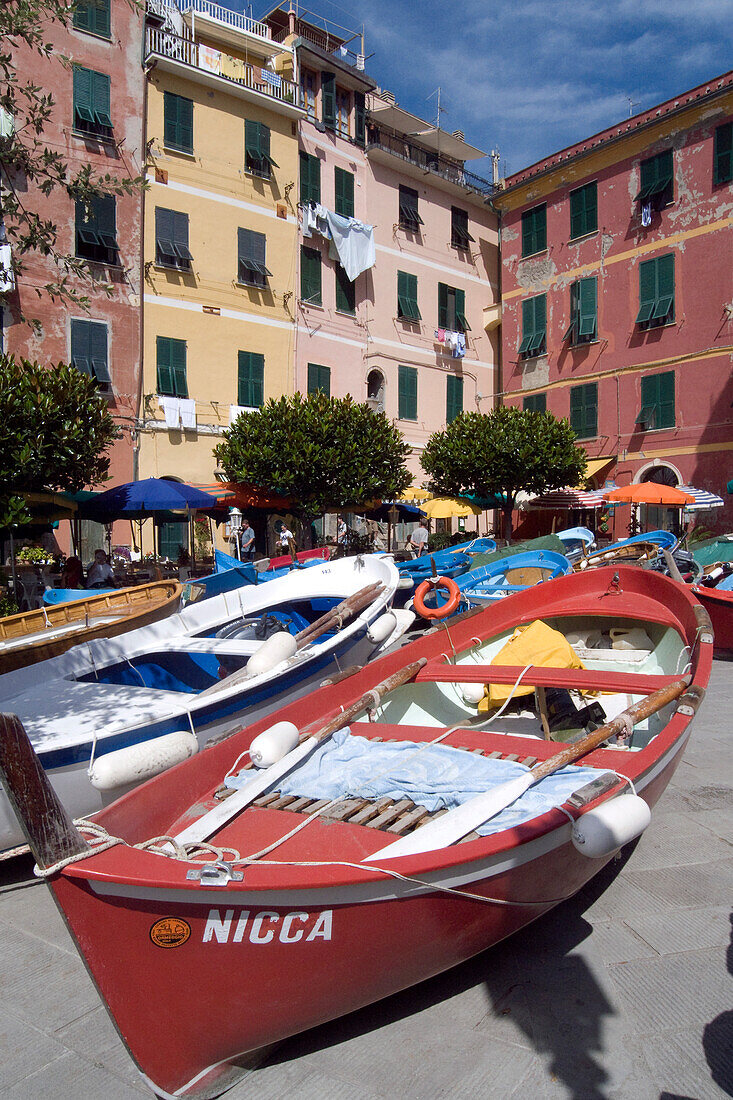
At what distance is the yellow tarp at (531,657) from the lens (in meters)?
5.29

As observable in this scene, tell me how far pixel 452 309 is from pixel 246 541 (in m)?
13.8

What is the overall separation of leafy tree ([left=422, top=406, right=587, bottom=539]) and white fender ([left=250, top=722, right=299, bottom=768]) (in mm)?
16523

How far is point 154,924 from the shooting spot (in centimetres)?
242

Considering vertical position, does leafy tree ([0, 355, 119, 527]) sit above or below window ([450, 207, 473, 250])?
below

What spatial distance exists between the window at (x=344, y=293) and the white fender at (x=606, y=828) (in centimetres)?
2170

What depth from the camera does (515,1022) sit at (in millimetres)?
2869

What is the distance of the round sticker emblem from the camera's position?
95.4 inches

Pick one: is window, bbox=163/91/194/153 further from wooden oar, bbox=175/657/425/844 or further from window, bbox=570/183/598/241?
wooden oar, bbox=175/657/425/844

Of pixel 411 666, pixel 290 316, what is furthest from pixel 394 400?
pixel 411 666

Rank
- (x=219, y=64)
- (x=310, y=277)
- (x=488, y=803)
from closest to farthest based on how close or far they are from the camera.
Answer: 1. (x=488, y=803)
2. (x=219, y=64)
3. (x=310, y=277)

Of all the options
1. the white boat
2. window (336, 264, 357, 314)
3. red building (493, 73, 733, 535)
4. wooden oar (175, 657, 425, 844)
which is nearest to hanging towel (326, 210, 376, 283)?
window (336, 264, 357, 314)

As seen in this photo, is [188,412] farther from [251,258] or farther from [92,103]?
[92,103]

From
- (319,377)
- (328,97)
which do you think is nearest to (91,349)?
(319,377)

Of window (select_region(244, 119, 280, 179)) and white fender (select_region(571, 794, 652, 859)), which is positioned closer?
white fender (select_region(571, 794, 652, 859))
